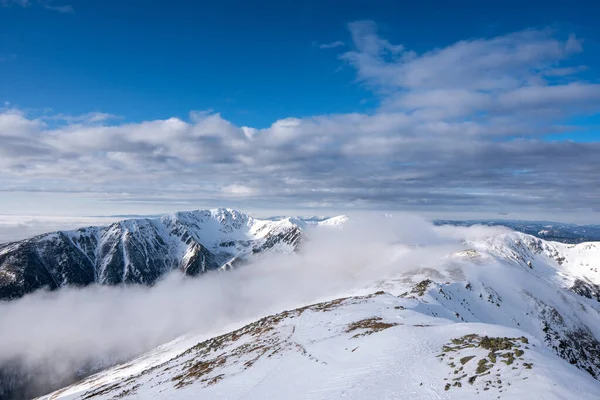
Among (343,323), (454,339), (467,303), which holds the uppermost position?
(454,339)

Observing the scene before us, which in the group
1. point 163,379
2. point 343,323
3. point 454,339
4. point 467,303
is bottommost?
point 467,303

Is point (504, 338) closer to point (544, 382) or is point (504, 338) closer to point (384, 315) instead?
point (544, 382)

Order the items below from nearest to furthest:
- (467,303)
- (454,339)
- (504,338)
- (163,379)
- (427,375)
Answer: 1. (427,375)
2. (504,338)
3. (454,339)
4. (163,379)
5. (467,303)

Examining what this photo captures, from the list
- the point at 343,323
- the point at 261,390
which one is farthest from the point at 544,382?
the point at 343,323

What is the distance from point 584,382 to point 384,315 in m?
40.6

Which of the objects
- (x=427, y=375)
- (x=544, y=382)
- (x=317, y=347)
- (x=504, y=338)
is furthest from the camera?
(x=317, y=347)

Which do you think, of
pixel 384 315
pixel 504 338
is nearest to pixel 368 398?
pixel 504 338

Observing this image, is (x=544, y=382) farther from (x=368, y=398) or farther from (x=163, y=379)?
(x=163, y=379)

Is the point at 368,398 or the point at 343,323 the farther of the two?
the point at 343,323

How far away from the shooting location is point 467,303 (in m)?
173

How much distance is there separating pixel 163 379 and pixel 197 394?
66.9ft

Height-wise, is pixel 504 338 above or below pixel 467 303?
above

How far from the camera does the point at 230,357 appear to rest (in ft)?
169

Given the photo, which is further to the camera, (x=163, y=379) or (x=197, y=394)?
(x=163, y=379)
